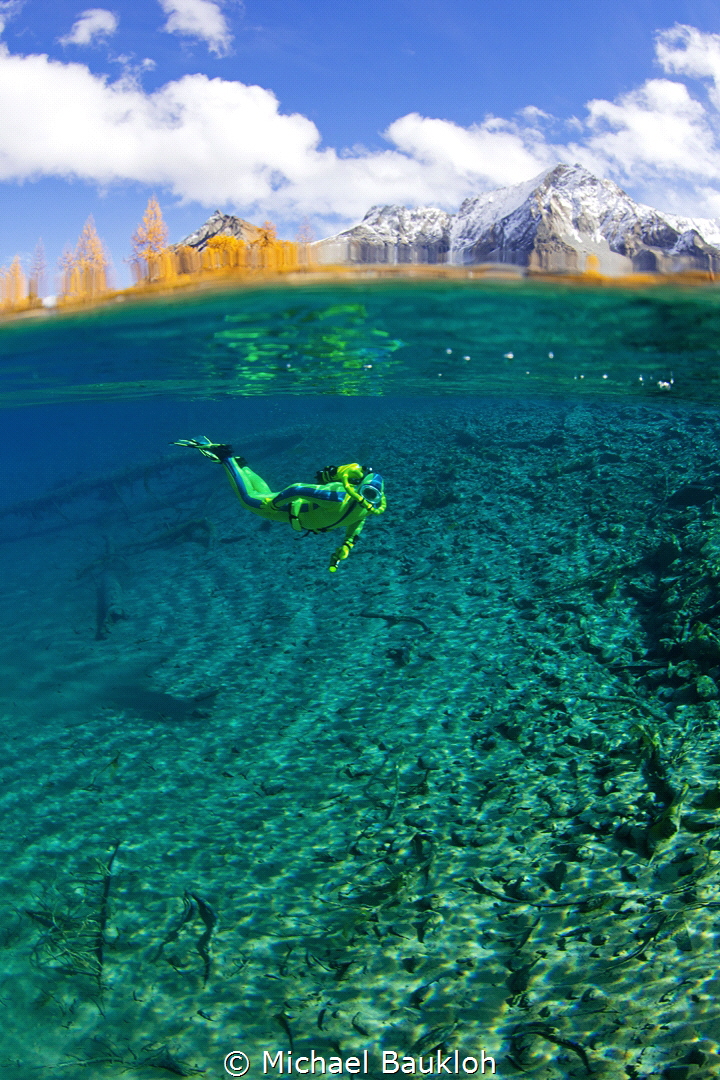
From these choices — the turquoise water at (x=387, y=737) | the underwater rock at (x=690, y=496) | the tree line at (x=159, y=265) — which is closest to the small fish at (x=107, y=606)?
the turquoise water at (x=387, y=737)

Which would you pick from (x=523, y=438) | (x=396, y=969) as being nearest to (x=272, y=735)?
(x=396, y=969)

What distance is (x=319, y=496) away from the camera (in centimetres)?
525

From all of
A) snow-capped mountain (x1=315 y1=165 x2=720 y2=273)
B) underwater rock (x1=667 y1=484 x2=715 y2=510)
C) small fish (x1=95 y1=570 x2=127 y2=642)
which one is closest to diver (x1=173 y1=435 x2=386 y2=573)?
snow-capped mountain (x1=315 y1=165 x2=720 y2=273)

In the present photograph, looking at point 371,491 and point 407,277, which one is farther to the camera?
point 407,277

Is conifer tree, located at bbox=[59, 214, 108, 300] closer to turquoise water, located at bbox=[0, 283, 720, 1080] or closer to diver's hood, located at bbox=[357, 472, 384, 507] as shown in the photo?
turquoise water, located at bbox=[0, 283, 720, 1080]

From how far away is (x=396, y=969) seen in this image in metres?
5.24

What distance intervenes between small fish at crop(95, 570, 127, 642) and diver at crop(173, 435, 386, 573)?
6.69 m

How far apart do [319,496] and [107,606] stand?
8008 millimetres

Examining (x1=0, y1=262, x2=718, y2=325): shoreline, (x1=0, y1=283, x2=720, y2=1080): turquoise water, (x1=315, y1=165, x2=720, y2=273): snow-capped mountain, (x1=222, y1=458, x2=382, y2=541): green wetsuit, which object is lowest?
(x1=0, y1=283, x2=720, y2=1080): turquoise water

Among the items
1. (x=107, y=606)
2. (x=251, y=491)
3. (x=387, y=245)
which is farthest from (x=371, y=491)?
(x=107, y=606)

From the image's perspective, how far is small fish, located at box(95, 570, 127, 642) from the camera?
37.6 ft

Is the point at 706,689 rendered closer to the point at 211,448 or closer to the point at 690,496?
the point at 690,496

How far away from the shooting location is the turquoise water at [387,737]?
4.99 m

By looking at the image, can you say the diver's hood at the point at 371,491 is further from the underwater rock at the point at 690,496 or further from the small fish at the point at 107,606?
the underwater rock at the point at 690,496
